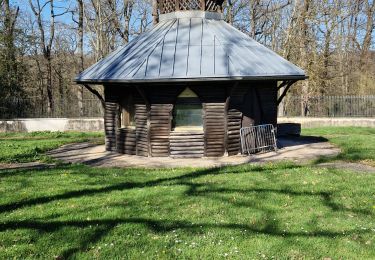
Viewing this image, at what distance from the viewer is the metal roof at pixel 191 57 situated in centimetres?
1249

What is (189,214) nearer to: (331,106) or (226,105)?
(226,105)

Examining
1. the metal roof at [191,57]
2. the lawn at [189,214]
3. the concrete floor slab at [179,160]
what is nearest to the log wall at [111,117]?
the concrete floor slab at [179,160]

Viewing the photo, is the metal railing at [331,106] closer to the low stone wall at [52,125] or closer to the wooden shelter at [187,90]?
the low stone wall at [52,125]

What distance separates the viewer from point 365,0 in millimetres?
36281

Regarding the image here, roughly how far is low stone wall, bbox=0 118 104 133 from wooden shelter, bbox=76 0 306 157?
923 centimetres

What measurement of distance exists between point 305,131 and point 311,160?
347 inches

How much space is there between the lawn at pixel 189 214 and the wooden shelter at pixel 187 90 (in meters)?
2.66

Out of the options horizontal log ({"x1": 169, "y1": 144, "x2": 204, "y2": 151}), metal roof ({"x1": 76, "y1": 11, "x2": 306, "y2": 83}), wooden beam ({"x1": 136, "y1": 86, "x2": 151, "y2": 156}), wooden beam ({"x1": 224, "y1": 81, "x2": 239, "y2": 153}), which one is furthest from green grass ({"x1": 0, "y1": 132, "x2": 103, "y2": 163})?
wooden beam ({"x1": 224, "y1": 81, "x2": 239, "y2": 153})

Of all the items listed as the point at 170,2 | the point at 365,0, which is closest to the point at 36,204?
the point at 170,2

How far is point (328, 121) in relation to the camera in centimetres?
2350

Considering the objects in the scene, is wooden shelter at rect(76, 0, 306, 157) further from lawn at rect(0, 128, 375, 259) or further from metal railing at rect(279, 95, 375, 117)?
metal railing at rect(279, 95, 375, 117)

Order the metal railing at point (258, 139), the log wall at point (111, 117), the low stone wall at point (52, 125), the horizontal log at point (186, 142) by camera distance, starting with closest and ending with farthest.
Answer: the horizontal log at point (186, 142), the metal railing at point (258, 139), the log wall at point (111, 117), the low stone wall at point (52, 125)

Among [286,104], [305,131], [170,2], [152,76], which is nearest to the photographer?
[152,76]

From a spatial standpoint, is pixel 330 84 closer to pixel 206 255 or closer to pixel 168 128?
pixel 168 128
